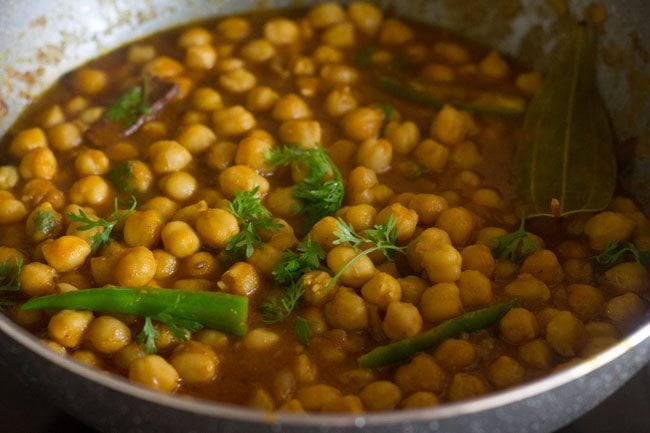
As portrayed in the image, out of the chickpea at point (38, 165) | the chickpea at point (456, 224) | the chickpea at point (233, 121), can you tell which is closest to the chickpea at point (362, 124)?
the chickpea at point (233, 121)

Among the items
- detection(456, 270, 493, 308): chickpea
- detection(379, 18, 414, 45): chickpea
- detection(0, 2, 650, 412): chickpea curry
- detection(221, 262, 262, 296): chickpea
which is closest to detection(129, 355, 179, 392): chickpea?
detection(0, 2, 650, 412): chickpea curry

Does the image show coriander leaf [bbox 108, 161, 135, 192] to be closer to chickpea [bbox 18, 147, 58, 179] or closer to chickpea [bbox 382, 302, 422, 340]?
chickpea [bbox 18, 147, 58, 179]

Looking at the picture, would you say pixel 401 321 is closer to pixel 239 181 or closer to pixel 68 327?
pixel 239 181

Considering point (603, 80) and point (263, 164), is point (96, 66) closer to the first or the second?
point (263, 164)

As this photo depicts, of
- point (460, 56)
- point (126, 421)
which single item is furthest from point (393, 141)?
point (126, 421)

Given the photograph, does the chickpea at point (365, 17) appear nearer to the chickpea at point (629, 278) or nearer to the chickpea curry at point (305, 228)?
the chickpea curry at point (305, 228)

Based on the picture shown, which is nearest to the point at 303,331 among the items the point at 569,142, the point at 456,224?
the point at 456,224
